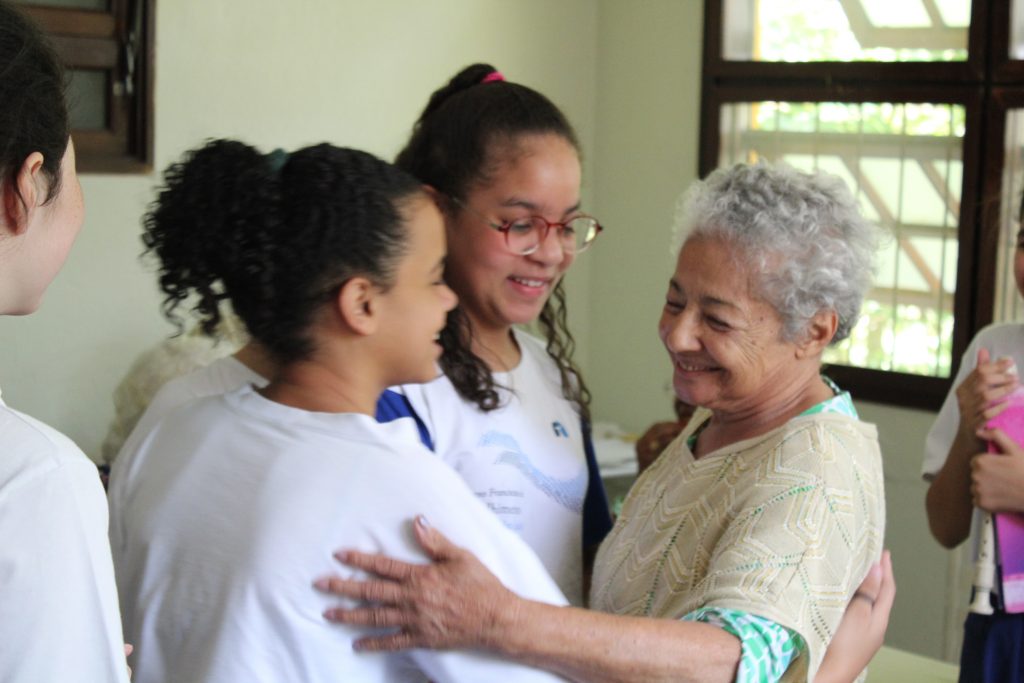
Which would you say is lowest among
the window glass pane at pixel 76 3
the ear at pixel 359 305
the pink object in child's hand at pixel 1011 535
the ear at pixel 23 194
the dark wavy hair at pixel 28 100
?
the pink object in child's hand at pixel 1011 535

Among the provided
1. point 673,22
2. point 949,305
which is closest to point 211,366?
point 949,305

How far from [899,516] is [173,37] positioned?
2.74 meters

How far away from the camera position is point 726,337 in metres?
1.76

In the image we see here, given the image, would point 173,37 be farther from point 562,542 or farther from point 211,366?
point 562,542

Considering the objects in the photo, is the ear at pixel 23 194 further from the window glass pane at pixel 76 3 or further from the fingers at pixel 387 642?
the window glass pane at pixel 76 3

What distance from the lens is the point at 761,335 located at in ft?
5.73

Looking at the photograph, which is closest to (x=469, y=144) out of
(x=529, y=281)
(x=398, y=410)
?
(x=529, y=281)

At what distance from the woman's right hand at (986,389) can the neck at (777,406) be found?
0.61 metres

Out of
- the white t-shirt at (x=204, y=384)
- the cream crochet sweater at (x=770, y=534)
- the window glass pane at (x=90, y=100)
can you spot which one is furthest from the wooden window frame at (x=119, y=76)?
the cream crochet sweater at (x=770, y=534)

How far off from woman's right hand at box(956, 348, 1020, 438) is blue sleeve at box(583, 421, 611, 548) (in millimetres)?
780

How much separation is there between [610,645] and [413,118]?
9.97ft

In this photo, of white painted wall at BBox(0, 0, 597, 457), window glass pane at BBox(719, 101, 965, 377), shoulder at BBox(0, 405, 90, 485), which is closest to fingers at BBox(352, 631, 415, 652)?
shoulder at BBox(0, 405, 90, 485)

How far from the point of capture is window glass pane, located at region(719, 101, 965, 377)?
12.6 ft

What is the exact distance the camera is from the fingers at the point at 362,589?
1.17 m
